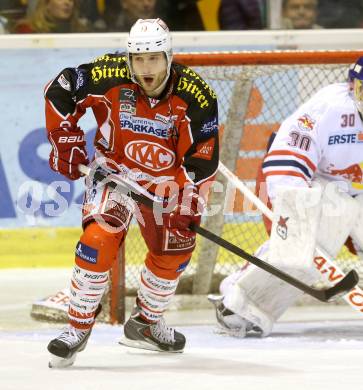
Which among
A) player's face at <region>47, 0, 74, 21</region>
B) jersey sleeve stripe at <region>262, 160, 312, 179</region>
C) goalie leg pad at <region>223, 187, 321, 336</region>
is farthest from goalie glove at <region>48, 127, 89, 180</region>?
player's face at <region>47, 0, 74, 21</region>

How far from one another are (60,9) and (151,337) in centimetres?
238

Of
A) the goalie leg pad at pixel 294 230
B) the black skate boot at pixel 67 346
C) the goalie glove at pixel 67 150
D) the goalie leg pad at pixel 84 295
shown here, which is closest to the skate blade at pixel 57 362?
the black skate boot at pixel 67 346

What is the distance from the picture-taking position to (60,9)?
650 centimetres

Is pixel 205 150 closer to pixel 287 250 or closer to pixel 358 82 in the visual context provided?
pixel 287 250

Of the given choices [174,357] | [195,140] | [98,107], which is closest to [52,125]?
[98,107]

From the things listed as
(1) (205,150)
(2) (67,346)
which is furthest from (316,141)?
(2) (67,346)

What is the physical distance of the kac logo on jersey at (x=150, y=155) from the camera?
14.2 ft

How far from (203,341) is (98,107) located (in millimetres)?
1111

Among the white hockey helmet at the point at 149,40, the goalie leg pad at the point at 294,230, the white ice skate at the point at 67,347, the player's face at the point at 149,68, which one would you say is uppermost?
the white hockey helmet at the point at 149,40

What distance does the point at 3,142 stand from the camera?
6262 millimetres

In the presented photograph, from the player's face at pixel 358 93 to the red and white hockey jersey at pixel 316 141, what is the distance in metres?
0.04

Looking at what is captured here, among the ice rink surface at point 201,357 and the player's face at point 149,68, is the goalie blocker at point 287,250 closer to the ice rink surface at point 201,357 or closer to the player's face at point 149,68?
the ice rink surface at point 201,357

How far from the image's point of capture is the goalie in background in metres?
4.78

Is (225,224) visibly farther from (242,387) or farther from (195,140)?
(242,387)
